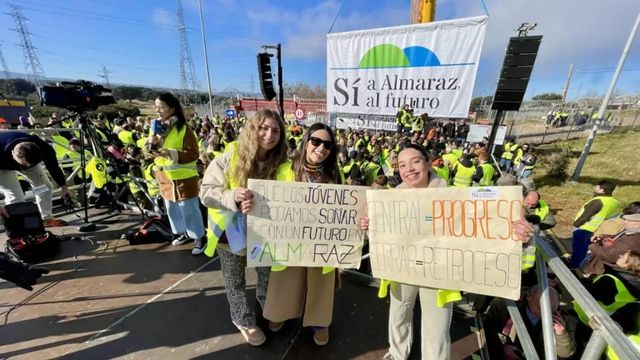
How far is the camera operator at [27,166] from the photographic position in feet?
10.3

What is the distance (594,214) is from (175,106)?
6.20m

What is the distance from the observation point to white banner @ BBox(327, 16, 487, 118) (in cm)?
585

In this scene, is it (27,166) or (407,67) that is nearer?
(27,166)

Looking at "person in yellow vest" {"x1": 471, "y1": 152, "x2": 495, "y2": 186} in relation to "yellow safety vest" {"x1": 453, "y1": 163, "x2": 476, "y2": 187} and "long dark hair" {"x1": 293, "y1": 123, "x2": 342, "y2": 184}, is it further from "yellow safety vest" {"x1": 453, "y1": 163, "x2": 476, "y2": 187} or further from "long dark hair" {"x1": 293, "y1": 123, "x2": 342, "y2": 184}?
"long dark hair" {"x1": 293, "y1": 123, "x2": 342, "y2": 184}

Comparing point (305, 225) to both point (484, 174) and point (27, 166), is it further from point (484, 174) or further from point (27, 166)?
point (484, 174)

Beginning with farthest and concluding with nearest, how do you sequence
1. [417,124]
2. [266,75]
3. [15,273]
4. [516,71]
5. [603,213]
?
1. [417,124]
2. [266,75]
3. [516,71]
4. [603,213]
5. [15,273]

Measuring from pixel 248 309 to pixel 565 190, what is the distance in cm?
1056

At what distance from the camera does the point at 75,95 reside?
356 centimetres

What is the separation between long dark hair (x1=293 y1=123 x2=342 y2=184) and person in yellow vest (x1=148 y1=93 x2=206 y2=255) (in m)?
1.98

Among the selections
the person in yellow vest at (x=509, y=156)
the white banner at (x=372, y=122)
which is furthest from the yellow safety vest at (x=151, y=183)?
the person in yellow vest at (x=509, y=156)

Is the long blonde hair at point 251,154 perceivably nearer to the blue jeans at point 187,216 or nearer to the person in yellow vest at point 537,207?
the blue jeans at point 187,216

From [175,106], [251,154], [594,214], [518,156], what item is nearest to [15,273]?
[175,106]

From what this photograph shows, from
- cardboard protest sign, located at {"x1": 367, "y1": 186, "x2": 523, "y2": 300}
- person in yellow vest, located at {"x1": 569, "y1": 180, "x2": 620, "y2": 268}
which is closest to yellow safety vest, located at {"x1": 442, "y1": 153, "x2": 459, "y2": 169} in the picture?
person in yellow vest, located at {"x1": 569, "y1": 180, "x2": 620, "y2": 268}

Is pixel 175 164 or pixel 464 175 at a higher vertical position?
pixel 175 164
